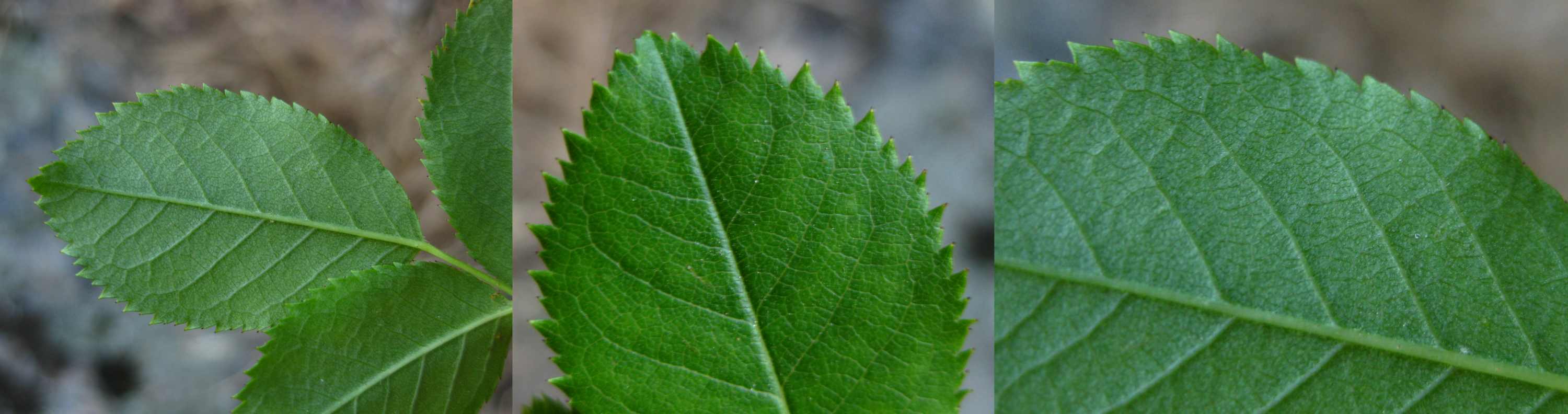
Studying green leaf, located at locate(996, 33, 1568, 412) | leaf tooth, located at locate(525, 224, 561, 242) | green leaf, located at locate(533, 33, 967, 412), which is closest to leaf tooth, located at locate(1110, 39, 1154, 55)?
green leaf, located at locate(996, 33, 1568, 412)

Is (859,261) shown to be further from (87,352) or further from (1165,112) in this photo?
(87,352)

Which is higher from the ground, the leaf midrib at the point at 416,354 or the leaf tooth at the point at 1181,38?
the leaf tooth at the point at 1181,38

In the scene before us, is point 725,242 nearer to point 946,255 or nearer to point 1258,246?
point 946,255

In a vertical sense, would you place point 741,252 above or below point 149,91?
below

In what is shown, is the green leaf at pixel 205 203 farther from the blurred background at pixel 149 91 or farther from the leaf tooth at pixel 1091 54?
the leaf tooth at pixel 1091 54

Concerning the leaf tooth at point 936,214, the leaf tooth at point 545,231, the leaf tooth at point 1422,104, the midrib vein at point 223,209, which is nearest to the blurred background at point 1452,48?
the leaf tooth at point 1422,104

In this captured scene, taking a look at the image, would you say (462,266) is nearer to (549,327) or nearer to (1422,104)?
(549,327)

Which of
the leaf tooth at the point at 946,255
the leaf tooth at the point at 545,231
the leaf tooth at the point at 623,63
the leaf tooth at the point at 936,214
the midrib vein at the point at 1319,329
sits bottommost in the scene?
the midrib vein at the point at 1319,329

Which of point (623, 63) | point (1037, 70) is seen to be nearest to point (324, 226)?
point (623, 63)
